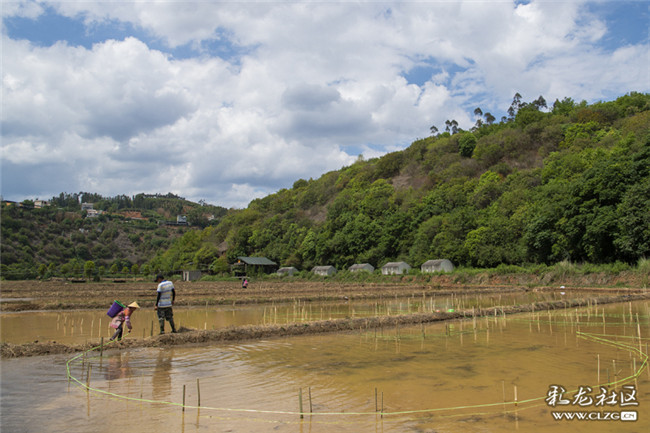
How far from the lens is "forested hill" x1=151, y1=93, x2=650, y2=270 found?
1459 inches

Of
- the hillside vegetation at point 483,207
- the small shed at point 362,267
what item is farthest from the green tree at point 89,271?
the small shed at point 362,267

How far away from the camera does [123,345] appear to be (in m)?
11.6

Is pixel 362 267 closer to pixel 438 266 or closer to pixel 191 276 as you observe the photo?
pixel 438 266

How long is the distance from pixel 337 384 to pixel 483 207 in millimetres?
61610

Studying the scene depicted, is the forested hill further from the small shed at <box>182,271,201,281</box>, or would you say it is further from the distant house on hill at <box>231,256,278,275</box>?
the small shed at <box>182,271,201,281</box>

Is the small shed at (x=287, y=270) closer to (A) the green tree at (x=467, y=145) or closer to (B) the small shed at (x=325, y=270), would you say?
(B) the small shed at (x=325, y=270)

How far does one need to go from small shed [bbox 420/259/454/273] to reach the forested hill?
1063 millimetres

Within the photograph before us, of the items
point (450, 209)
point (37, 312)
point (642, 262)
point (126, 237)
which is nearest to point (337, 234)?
point (450, 209)

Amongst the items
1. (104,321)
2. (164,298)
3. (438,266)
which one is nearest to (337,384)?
(164,298)

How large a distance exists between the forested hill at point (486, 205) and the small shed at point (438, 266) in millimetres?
1063

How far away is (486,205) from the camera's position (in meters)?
64.8

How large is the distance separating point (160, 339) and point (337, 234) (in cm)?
6331

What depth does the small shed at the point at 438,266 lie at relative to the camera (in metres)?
53.8

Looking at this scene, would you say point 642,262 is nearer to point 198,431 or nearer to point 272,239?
point 198,431
